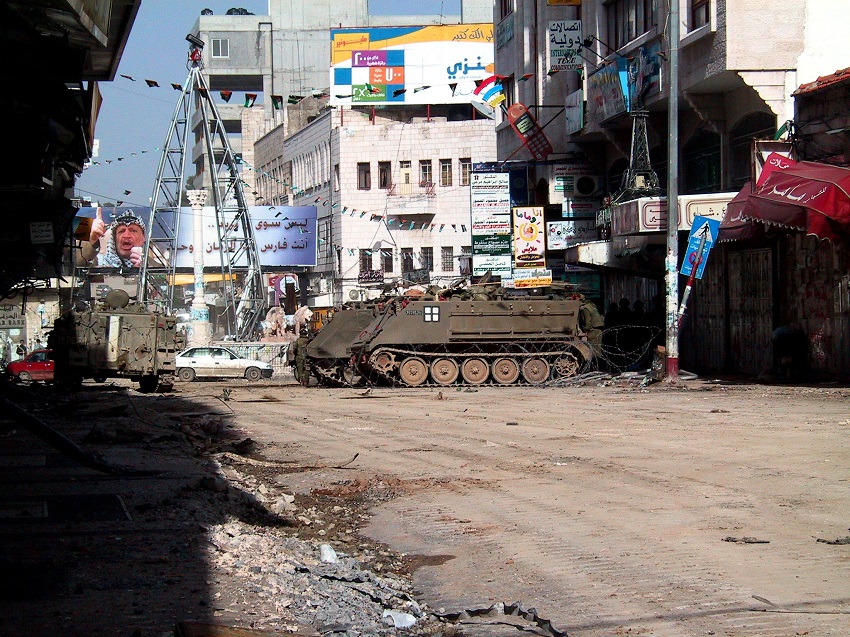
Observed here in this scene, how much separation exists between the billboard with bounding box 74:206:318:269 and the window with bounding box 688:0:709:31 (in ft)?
107

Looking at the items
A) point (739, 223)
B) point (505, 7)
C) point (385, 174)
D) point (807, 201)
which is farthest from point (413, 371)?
point (385, 174)

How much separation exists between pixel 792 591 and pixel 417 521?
11.0 feet

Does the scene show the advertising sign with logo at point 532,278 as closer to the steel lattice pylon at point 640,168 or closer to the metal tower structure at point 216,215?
the steel lattice pylon at point 640,168

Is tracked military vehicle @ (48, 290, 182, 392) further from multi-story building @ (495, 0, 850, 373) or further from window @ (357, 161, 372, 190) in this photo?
window @ (357, 161, 372, 190)

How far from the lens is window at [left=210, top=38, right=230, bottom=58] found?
6844 cm

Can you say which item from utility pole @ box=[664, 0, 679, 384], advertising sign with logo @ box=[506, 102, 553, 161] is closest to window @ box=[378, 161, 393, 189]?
advertising sign with logo @ box=[506, 102, 553, 161]

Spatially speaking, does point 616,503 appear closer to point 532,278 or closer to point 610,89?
point 610,89

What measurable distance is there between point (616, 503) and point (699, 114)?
16.2 m

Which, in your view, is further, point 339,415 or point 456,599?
point 339,415

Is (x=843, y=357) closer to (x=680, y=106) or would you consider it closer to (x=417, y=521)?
(x=680, y=106)

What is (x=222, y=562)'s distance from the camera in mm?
6574

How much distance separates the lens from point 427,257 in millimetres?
51094

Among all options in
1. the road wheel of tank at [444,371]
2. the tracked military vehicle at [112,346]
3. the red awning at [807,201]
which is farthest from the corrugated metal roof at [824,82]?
the tracked military vehicle at [112,346]

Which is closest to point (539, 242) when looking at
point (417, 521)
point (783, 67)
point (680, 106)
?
point (680, 106)
